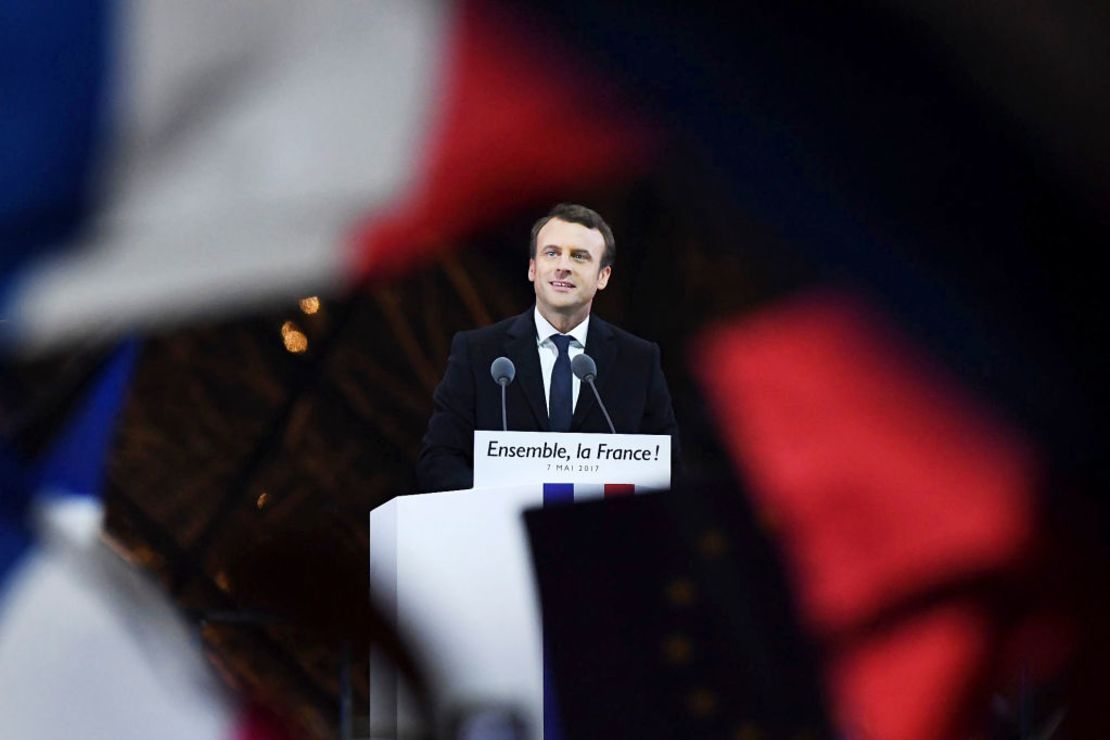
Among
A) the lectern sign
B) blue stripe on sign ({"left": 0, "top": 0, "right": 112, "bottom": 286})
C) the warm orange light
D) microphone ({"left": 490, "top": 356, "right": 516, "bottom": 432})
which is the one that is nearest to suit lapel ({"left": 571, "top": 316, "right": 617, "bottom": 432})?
microphone ({"left": 490, "top": 356, "right": 516, "bottom": 432})

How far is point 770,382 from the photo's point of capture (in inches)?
157

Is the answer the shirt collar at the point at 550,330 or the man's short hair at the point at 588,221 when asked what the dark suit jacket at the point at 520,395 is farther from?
the man's short hair at the point at 588,221

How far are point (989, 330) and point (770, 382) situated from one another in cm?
61

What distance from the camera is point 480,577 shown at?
2.54 metres

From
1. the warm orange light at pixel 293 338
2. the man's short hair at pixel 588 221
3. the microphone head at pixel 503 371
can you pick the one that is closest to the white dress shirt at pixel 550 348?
the man's short hair at pixel 588 221

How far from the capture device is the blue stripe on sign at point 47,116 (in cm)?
311

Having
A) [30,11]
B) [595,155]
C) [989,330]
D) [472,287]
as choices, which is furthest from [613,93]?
[30,11]

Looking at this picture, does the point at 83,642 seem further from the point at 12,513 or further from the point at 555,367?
the point at 555,367

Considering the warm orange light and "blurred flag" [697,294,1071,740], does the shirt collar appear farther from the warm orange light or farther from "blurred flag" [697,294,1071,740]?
the warm orange light

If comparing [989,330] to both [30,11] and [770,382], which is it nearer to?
[770,382]

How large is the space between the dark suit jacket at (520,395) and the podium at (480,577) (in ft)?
1.52

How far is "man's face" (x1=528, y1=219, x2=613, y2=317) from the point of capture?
3.25 meters

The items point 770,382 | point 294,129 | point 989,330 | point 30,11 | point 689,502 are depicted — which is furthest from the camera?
point 770,382

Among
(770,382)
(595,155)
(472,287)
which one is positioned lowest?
(770,382)
